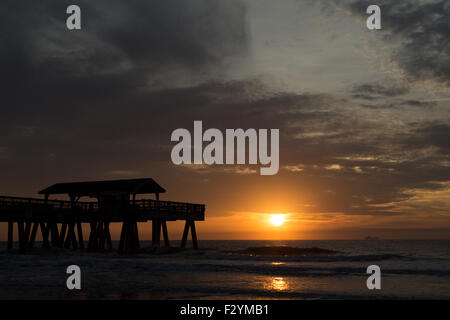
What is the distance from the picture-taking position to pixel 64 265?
30.0 m

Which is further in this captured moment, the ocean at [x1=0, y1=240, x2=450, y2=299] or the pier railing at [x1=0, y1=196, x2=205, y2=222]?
the pier railing at [x1=0, y1=196, x2=205, y2=222]

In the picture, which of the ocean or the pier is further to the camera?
the pier

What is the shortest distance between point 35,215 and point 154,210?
395 inches

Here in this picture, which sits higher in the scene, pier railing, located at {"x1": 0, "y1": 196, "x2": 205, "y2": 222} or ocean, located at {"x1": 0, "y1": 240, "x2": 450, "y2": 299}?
pier railing, located at {"x1": 0, "y1": 196, "x2": 205, "y2": 222}

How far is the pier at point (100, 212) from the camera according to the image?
39.6 m

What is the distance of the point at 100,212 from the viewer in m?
43.1

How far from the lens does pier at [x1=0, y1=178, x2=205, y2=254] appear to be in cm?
3959

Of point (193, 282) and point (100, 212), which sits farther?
point (100, 212)

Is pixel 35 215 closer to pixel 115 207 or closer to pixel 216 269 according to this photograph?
pixel 115 207

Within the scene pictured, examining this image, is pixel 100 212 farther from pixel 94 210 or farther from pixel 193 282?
pixel 193 282

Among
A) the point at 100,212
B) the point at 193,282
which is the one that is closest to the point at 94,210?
the point at 100,212

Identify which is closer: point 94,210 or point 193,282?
point 193,282

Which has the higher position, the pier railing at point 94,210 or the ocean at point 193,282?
the pier railing at point 94,210
